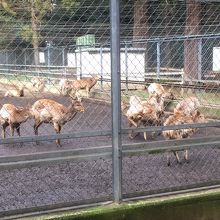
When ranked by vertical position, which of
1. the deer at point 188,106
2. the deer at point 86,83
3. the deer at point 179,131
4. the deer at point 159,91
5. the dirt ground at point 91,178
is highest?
the deer at point 86,83

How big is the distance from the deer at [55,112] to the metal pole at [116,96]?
4.08m

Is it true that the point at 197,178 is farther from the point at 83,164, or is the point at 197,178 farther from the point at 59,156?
the point at 59,156

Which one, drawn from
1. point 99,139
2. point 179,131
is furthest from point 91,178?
point 99,139

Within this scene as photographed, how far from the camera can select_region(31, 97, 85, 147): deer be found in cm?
792

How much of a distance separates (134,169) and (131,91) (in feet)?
19.9

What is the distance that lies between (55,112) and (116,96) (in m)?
4.22

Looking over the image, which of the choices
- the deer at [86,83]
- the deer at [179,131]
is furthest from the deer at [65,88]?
the deer at [179,131]

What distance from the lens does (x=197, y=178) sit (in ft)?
18.4

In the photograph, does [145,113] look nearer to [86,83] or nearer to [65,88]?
[65,88]

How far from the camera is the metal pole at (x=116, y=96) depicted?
376cm

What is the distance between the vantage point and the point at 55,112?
7922mm

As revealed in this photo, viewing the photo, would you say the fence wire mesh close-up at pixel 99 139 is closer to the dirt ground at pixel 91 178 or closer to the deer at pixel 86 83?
the dirt ground at pixel 91 178

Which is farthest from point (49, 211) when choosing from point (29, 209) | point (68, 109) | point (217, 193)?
point (68, 109)

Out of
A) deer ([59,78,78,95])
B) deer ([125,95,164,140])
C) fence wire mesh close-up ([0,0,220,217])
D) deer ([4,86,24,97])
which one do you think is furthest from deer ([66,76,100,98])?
deer ([125,95,164,140])
